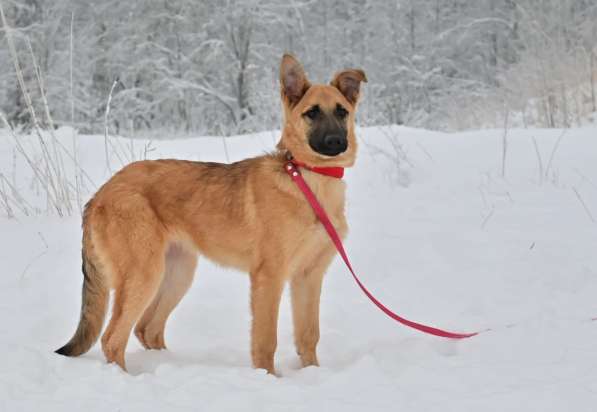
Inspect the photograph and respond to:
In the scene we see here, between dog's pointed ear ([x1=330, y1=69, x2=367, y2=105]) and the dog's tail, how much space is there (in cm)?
193

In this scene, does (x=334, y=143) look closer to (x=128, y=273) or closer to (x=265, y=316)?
(x=265, y=316)

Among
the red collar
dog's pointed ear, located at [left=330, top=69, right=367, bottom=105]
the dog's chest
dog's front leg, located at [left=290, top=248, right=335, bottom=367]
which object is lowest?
dog's front leg, located at [left=290, top=248, right=335, bottom=367]

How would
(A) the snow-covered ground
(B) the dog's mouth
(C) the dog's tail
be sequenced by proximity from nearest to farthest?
(A) the snow-covered ground < (C) the dog's tail < (B) the dog's mouth

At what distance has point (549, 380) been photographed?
2.55 metres

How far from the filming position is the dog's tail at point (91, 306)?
3.25 meters

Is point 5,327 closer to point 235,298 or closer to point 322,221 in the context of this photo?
point 235,298

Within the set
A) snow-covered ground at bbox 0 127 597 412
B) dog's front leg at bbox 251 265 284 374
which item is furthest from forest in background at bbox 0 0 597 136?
dog's front leg at bbox 251 265 284 374

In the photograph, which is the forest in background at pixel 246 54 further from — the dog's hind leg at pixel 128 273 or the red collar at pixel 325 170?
the dog's hind leg at pixel 128 273

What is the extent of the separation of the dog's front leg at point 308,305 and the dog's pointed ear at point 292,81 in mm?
1002

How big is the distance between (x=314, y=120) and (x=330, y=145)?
23 centimetres

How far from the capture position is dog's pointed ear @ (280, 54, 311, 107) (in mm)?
3549

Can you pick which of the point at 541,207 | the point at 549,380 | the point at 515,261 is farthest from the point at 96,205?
the point at 541,207

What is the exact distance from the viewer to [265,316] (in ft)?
10.9

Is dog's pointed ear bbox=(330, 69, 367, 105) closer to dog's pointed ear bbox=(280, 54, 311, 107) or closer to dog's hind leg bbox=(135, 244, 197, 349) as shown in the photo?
dog's pointed ear bbox=(280, 54, 311, 107)
